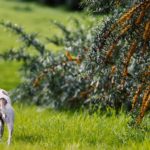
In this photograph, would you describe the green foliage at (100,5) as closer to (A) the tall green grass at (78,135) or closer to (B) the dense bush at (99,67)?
(B) the dense bush at (99,67)

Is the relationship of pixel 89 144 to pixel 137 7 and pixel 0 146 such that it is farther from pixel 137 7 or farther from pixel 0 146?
pixel 137 7

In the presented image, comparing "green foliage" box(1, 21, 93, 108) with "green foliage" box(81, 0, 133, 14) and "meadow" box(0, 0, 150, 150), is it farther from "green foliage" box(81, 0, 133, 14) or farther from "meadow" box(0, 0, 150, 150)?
"green foliage" box(81, 0, 133, 14)

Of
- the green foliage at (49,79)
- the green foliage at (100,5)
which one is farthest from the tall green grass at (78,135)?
the green foliage at (49,79)

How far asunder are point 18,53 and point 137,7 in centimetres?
772

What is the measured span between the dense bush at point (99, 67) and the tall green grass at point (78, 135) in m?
0.34

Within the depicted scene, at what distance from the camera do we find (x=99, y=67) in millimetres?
9500

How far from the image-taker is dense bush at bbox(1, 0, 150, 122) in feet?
26.9

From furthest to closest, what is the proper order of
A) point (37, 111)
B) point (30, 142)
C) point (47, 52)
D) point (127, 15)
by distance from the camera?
1. point (47, 52)
2. point (37, 111)
3. point (30, 142)
4. point (127, 15)

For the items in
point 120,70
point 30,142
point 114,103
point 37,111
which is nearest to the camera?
point 30,142

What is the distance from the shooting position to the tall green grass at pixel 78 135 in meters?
Result: 8.05

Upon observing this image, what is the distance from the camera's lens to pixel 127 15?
7.80 meters

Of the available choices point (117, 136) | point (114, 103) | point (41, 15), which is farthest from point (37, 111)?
point (41, 15)

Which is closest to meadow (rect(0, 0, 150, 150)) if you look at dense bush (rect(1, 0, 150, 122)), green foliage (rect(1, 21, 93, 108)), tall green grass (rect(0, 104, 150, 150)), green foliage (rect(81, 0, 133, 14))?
tall green grass (rect(0, 104, 150, 150))

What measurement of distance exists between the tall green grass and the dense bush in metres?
0.34
